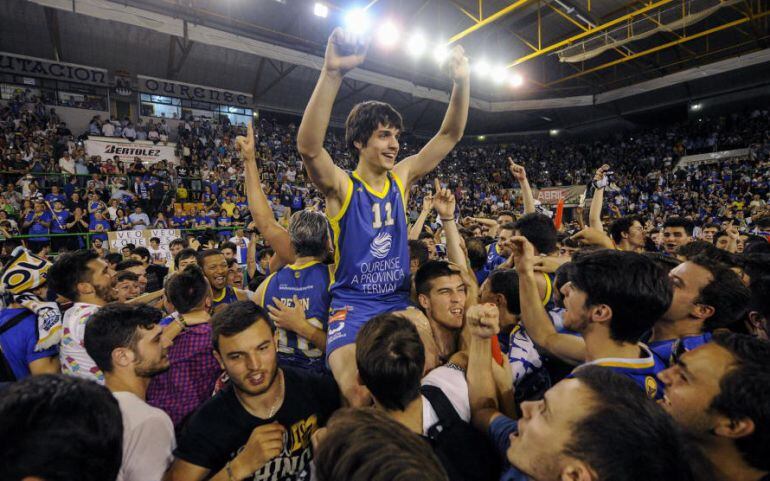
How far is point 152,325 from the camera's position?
2.42 m

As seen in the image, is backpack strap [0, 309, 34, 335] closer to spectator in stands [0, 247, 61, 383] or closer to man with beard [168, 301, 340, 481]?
spectator in stands [0, 247, 61, 383]

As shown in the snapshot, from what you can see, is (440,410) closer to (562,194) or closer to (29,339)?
(29,339)

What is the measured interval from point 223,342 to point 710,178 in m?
28.1

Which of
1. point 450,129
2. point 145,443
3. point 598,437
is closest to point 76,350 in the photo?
point 145,443

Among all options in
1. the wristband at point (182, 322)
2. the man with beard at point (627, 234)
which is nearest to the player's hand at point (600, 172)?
the man with beard at point (627, 234)

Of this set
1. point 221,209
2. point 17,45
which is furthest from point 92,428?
point 17,45

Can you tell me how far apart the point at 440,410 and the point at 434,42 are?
19657 millimetres

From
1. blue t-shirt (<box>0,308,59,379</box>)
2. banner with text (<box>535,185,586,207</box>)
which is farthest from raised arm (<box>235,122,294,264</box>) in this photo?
banner with text (<box>535,185,586,207</box>)

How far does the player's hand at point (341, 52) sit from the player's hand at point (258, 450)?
187cm

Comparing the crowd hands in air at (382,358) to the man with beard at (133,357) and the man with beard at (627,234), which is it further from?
the man with beard at (627,234)

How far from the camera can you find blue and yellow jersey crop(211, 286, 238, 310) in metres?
4.41

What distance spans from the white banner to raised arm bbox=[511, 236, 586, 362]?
1892 cm

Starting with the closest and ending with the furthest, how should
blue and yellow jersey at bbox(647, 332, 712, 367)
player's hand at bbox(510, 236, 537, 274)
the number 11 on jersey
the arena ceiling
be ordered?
1. blue and yellow jersey at bbox(647, 332, 712, 367)
2. player's hand at bbox(510, 236, 537, 274)
3. the number 11 on jersey
4. the arena ceiling

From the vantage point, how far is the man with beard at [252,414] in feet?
5.82
